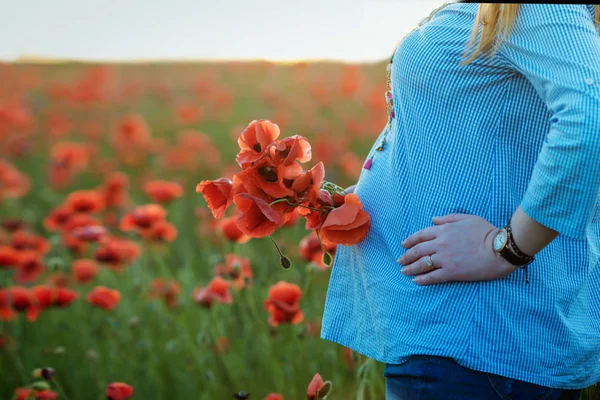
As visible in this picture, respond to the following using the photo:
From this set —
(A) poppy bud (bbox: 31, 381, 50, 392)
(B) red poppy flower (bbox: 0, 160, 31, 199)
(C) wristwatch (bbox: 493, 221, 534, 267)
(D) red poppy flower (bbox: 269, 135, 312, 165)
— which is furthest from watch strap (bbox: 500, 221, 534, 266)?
(B) red poppy flower (bbox: 0, 160, 31, 199)

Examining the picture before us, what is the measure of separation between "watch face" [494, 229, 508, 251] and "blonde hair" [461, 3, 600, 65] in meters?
0.19

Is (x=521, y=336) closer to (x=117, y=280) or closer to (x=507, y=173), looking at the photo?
(x=507, y=173)

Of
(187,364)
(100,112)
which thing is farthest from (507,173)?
(100,112)

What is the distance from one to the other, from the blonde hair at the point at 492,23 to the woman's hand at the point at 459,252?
18cm

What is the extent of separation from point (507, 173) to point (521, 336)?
7.2 inches

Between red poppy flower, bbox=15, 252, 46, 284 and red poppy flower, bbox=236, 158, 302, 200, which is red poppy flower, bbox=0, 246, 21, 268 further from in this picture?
red poppy flower, bbox=236, 158, 302, 200

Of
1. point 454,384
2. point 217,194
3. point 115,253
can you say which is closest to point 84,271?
point 115,253

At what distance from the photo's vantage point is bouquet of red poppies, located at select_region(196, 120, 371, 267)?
86 centimetres

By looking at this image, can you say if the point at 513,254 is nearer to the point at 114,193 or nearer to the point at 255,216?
the point at 255,216

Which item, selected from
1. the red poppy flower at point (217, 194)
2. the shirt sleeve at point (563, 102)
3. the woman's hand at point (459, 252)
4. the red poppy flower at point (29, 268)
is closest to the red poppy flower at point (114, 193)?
the red poppy flower at point (29, 268)

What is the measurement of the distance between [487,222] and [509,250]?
45 millimetres

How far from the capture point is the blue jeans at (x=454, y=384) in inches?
31.4

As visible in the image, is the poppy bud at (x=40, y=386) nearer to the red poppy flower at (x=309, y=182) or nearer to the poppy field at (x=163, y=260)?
the poppy field at (x=163, y=260)

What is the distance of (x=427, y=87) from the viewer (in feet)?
2.75
